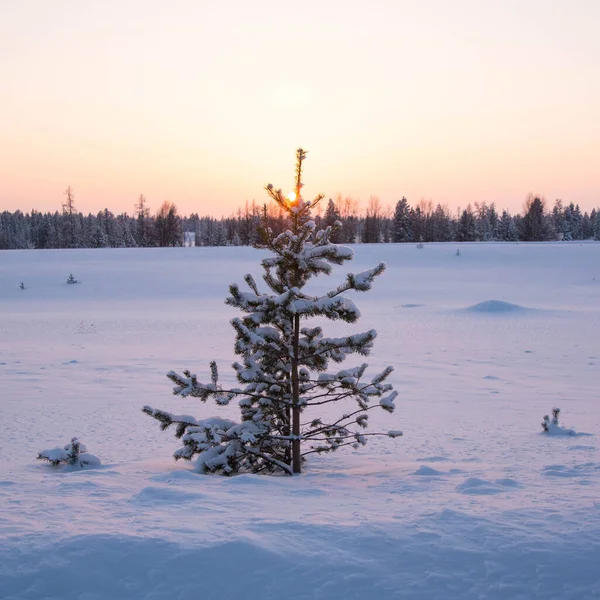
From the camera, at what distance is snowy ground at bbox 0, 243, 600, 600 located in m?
3.68

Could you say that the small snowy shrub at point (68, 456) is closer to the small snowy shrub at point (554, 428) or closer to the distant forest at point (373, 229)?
the small snowy shrub at point (554, 428)

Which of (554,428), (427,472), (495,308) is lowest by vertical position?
(554,428)

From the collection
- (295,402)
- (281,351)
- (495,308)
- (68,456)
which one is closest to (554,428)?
(295,402)

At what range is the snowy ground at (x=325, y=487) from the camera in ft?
12.1

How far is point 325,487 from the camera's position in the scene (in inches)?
250

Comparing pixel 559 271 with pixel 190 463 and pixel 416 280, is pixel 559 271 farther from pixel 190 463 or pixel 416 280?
pixel 190 463

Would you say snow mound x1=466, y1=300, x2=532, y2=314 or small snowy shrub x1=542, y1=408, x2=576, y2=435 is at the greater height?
snow mound x1=466, y1=300, x2=532, y2=314

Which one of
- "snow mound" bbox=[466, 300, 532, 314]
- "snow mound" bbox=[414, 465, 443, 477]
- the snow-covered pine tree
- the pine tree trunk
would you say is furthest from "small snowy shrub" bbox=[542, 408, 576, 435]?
"snow mound" bbox=[466, 300, 532, 314]

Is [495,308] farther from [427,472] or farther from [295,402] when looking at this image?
[295,402]

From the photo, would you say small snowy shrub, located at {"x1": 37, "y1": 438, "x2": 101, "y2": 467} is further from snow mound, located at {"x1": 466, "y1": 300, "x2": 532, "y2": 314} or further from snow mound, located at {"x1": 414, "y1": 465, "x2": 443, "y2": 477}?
snow mound, located at {"x1": 466, "y1": 300, "x2": 532, "y2": 314}

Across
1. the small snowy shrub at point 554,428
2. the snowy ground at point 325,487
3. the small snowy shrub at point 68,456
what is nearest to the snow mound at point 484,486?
the snowy ground at point 325,487

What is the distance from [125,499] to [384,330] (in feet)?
61.9

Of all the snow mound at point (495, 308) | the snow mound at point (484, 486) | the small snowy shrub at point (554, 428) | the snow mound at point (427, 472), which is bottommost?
the small snowy shrub at point (554, 428)

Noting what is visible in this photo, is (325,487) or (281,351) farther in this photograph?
(281,351)
